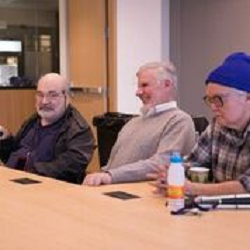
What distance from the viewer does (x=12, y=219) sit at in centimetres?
195

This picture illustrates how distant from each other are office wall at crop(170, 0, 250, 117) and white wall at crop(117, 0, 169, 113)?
1.13ft

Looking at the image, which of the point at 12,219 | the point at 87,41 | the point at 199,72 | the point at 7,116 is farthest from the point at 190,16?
the point at 12,219

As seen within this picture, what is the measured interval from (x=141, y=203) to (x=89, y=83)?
4.27 m

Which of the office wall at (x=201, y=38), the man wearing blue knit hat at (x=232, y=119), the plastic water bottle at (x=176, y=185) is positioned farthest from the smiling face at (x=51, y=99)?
the office wall at (x=201, y=38)

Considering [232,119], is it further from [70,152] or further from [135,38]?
[135,38]

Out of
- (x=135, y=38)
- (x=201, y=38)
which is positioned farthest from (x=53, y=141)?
(x=201, y=38)

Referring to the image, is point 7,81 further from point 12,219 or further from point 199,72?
point 12,219

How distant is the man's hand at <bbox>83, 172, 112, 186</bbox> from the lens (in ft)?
8.34

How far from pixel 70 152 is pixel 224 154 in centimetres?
109

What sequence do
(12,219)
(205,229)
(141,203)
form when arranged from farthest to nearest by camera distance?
(141,203), (12,219), (205,229)

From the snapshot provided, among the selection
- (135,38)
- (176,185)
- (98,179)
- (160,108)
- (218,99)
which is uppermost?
(135,38)

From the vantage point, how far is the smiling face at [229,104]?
7.25 ft

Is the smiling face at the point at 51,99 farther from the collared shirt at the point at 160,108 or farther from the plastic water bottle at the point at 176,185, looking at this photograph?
the plastic water bottle at the point at 176,185

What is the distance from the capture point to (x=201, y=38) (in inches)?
241
